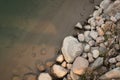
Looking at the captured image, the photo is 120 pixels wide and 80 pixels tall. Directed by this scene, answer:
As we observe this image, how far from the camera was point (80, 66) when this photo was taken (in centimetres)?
273

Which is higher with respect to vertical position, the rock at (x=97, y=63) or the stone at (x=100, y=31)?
the stone at (x=100, y=31)

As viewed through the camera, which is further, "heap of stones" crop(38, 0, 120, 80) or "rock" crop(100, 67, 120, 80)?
"heap of stones" crop(38, 0, 120, 80)

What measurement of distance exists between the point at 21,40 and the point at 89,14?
884mm

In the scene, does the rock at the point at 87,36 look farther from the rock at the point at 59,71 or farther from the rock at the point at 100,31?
the rock at the point at 59,71

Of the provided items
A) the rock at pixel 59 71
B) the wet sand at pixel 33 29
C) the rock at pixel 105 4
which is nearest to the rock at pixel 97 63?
the rock at pixel 59 71

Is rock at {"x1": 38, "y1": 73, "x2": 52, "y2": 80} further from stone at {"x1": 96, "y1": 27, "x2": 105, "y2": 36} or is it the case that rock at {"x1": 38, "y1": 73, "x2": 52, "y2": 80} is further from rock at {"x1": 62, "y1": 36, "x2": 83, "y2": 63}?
stone at {"x1": 96, "y1": 27, "x2": 105, "y2": 36}

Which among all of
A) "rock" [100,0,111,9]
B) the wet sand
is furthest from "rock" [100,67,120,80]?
"rock" [100,0,111,9]

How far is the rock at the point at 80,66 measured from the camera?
272 centimetres

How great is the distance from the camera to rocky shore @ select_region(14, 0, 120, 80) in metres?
2.68

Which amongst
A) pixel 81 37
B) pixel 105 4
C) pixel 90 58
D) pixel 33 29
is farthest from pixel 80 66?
pixel 105 4

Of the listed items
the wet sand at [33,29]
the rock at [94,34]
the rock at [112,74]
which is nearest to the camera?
the rock at [112,74]

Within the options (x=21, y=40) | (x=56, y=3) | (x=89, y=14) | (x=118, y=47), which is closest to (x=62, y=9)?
(x=56, y=3)

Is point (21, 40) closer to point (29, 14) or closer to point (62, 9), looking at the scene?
point (29, 14)

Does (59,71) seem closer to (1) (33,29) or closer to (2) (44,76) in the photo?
(2) (44,76)
